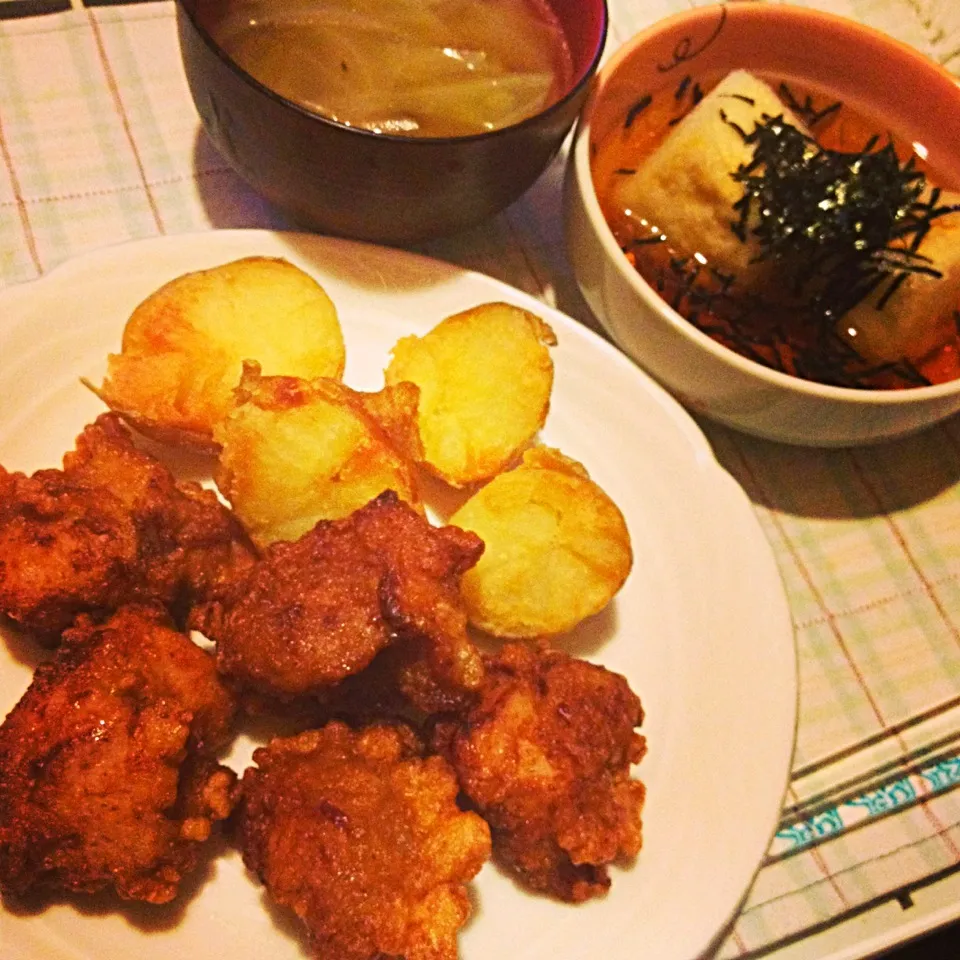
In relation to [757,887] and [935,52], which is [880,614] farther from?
[935,52]

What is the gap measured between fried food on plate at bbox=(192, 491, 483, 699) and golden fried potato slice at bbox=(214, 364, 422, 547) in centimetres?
10

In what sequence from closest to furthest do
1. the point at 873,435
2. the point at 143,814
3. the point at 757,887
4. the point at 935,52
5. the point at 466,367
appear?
1. the point at 143,814
2. the point at 757,887
3. the point at 466,367
4. the point at 873,435
5. the point at 935,52

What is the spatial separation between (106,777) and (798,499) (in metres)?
1.46

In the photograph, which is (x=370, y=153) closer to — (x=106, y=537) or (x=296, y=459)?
(x=296, y=459)

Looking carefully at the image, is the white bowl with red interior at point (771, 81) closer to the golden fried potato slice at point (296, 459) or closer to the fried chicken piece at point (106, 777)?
the golden fried potato slice at point (296, 459)

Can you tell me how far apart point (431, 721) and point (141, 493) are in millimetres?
583

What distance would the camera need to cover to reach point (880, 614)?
1924 millimetres

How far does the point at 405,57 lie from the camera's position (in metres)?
1.86

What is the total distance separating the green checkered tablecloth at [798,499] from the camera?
5.51ft

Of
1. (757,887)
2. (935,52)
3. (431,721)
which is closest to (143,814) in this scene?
(431,721)

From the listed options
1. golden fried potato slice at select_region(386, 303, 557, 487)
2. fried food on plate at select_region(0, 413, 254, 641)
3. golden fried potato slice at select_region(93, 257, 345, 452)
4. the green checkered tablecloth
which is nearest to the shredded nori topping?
the green checkered tablecloth

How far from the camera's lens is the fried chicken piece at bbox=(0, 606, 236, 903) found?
1238mm

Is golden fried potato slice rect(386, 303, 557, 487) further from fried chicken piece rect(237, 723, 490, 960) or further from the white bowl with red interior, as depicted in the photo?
fried chicken piece rect(237, 723, 490, 960)

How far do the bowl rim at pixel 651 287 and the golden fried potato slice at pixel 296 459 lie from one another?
61 centimetres
